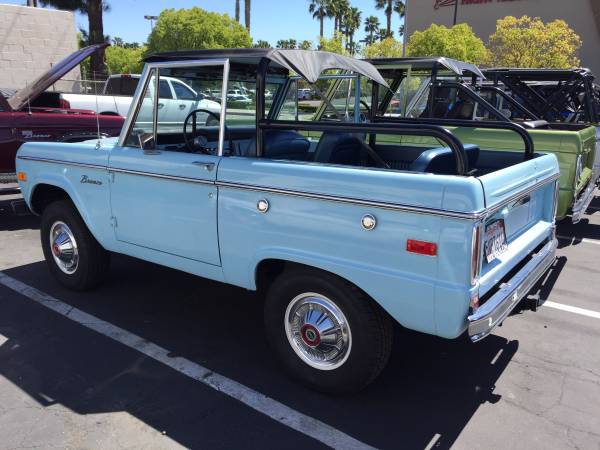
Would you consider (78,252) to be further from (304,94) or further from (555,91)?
(555,91)

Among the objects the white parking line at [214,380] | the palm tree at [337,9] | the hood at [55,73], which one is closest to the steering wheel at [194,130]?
the white parking line at [214,380]

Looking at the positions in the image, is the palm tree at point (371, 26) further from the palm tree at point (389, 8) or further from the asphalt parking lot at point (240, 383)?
the asphalt parking lot at point (240, 383)

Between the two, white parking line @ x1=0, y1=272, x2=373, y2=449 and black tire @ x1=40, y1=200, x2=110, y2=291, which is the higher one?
black tire @ x1=40, y1=200, x2=110, y2=291

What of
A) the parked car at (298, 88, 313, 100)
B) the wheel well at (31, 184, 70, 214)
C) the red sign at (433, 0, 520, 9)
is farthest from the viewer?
the red sign at (433, 0, 520, 9)

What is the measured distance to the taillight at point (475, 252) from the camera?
2471 millimetres

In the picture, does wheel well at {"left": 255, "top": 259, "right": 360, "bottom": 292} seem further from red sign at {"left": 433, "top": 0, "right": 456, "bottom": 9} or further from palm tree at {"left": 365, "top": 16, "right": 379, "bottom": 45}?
palm tree at {"left": 365, "top": 16, "right": 379, "bottom": 45}

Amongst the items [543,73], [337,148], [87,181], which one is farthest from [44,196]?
[543,73]

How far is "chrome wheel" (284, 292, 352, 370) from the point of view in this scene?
301cm

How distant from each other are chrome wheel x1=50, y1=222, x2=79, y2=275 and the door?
0.76 meters

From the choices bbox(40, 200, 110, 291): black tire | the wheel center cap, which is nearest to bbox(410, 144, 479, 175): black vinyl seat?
the wheel center cap

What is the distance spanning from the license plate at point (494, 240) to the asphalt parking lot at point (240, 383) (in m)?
0.58

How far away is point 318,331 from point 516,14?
41810 millimetres

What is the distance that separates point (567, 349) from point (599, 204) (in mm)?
6390

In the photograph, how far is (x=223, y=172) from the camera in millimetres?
3295
